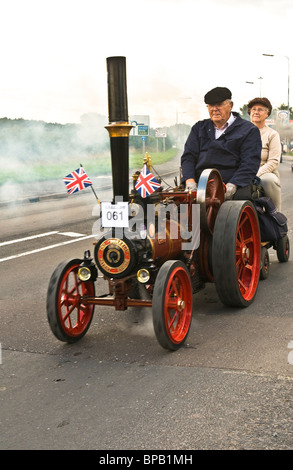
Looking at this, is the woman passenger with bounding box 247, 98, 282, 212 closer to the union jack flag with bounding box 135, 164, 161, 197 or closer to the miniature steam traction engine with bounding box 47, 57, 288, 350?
the miniature steam traction engine with bounding box 47, 57, 288, 350

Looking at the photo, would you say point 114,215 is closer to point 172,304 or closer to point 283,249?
point 172,304

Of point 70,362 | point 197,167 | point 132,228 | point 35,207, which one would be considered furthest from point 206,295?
point 35,207

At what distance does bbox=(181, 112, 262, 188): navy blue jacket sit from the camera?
5.38m

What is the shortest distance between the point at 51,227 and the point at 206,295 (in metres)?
5.58

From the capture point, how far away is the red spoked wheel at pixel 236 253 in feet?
15.6

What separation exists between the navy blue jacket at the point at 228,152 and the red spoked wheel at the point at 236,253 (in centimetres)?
37

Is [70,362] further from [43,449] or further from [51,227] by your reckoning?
[51,227]

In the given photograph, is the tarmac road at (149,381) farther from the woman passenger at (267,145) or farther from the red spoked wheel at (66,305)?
the woman passenger at (267,145)

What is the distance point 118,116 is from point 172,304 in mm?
1299

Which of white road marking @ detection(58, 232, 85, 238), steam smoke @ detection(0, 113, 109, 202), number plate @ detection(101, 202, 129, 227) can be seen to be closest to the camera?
number plate @ detection(101, 202, 129, 227)

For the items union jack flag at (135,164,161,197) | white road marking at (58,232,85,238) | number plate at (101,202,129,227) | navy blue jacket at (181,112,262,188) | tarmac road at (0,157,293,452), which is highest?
navy blue jacket at (181,112,262,188)

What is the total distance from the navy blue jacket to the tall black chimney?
1.71 meters

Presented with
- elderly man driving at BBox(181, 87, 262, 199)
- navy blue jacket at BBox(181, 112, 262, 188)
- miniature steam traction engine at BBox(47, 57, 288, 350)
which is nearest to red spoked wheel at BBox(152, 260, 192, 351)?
miniature steam traction engine at BBox(47, 57, 288, 350)

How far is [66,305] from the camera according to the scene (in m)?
4.30
